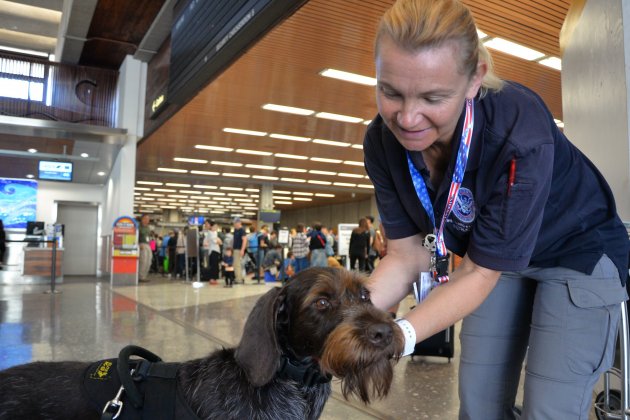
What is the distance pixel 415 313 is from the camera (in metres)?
1.43

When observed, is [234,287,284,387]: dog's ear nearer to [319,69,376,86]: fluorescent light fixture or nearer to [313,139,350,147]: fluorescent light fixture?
[319,69,376,86]: fluorescent light fixture

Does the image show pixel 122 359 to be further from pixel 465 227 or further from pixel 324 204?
pixel 324 204

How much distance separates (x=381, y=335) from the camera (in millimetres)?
1403

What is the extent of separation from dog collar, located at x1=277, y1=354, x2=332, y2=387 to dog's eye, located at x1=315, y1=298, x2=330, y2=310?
175 millimetres

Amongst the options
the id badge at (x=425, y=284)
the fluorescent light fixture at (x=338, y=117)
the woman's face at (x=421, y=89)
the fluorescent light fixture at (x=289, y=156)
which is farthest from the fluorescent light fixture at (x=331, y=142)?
the woman's face at (x=421, y=89)

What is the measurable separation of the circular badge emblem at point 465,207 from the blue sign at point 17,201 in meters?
19.8

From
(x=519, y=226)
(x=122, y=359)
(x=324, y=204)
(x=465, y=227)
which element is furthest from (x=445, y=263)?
(x=324, y=204)

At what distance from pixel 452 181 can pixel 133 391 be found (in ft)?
3.82

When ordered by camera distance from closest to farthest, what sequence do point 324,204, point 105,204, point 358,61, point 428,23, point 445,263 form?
1. point 428,23
2. point 445,263
3. point 358,61
4. point 105,204
5. point 324,204

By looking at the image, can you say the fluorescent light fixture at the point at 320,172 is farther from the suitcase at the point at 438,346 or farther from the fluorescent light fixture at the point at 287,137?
the suitcase at the point at 438,346

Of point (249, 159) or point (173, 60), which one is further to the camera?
point (249, 159)

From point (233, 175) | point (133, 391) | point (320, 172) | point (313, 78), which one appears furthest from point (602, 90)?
point (233, 175)

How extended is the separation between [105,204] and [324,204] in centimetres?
2317

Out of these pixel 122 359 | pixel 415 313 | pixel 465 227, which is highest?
pixel 465 227
